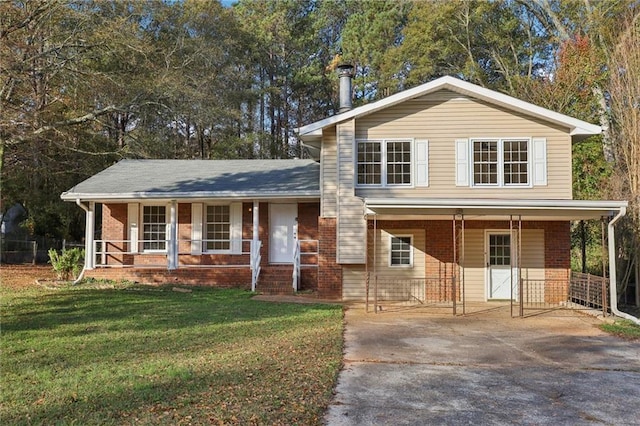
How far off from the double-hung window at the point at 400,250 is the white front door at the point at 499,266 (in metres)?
2.25

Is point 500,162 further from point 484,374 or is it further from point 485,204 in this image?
point 484,374

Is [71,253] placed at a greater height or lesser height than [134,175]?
lesser

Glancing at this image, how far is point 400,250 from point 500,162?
145 inches

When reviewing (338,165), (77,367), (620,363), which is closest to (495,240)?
(338,165)

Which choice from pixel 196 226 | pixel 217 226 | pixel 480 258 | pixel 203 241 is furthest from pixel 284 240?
pixel 480 258

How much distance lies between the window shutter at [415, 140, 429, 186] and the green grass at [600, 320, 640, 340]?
561 cm

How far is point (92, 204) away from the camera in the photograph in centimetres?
1650

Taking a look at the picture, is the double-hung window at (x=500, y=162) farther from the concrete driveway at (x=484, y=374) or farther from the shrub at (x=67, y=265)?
the shrub at (x=67, y=265)

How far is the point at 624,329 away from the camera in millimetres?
10523

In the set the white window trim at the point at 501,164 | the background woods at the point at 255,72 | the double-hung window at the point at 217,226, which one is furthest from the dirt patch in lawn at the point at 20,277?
the white window trim at the point at 501,164

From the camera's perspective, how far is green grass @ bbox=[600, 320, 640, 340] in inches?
394

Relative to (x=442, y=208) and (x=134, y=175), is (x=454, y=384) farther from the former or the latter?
(x=134, y=175)

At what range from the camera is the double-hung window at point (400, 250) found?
14.5 m

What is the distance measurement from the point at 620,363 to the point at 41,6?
14079 millimetres
